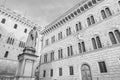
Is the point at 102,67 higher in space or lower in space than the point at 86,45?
lower

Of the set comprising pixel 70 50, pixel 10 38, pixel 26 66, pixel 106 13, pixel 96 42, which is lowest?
pixel 26 66

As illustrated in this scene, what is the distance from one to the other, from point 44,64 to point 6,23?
14.6 m

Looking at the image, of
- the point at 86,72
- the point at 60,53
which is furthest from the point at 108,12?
the point at 60,53

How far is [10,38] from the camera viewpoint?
19656mm

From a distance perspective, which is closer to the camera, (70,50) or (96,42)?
(96,42)

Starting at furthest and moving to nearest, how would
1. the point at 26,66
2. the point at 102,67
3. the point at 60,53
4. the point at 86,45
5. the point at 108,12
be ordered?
the point at 60,53 < the point at 86,45 < the point at 108,12 < the point at 102,67 < the point at 26,66

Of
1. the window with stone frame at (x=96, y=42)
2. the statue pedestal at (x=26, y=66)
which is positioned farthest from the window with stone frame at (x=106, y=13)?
the statue pedestal at (x=26, y=66)

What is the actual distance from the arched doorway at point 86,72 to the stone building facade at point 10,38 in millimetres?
15959

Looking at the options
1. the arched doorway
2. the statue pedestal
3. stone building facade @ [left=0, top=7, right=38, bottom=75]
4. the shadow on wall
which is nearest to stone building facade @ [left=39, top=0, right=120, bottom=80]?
the arched doorway

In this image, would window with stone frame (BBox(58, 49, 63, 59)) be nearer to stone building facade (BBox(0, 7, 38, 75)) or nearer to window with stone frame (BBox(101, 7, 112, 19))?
window with stone frame (BBox(101, 7, 112, 19))

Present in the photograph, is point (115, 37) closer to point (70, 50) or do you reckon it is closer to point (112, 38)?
point (112, 38)

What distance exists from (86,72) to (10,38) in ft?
63.2

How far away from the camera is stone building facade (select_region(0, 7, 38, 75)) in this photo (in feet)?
57.5

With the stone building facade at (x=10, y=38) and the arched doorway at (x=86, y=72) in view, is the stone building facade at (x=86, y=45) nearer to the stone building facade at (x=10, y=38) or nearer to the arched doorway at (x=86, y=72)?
the arched doorway at (x=86, y=72)
